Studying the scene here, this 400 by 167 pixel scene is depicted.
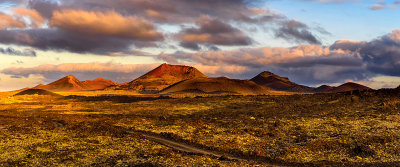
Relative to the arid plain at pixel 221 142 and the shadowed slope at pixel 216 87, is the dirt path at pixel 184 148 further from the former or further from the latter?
the shadowed slope at pixel 216 87

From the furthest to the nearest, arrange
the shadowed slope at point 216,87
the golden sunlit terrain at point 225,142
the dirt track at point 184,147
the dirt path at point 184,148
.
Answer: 1. the shadowed slope at point 216,87
2. the dirt track at point 184,147
3. the dirt path at point 184,148
4. the golden sunlit terrain at point 225,142

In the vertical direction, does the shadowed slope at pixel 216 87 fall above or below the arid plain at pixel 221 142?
above

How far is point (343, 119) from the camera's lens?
3494cm

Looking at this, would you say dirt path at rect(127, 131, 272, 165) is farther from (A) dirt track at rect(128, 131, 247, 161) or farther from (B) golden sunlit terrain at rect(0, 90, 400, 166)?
(B) golden sunlit terrain at rect(0, 90, 400, 166)

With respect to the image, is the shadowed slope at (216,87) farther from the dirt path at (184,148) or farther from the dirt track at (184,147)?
the dirt track at (184,147)

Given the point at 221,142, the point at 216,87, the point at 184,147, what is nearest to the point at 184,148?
the point at 184,147

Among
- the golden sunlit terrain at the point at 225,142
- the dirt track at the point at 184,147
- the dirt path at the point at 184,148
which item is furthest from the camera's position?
the dirt track at the point at 184,147

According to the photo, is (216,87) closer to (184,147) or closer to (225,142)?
(225,142)

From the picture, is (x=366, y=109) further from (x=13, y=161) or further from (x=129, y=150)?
(x=13, y=161)

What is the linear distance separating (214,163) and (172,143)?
7.41 meters

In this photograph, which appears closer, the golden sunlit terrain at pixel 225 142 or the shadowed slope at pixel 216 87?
the golden sunlit terrain at pixel 225 142

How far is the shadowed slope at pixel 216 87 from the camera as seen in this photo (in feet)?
463

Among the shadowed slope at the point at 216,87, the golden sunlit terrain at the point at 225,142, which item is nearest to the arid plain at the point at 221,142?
the golden sunlit terrain at the point at 225,142

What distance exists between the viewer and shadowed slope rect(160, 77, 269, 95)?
463 feet
